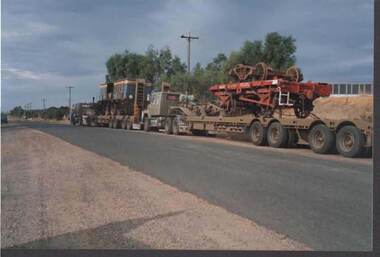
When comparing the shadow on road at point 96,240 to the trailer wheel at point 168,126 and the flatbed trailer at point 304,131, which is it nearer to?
the flatbed trailer at point 304,131

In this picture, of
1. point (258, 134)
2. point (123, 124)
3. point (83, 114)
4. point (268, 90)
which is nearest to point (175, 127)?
point (268, 90)

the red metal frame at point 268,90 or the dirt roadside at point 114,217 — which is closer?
the dirt roadside at point 114,217

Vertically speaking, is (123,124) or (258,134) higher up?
(258,134)

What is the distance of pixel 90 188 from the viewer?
1027 centimetres

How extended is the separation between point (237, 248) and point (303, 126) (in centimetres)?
1461

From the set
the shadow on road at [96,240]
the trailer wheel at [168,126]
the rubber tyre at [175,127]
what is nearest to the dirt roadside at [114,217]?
the shadow on road at [96,240]

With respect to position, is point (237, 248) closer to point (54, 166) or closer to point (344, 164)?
point (54, 166)

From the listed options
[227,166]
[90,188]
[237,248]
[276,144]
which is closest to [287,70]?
[276,144]

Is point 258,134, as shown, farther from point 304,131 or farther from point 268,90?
point 304,131

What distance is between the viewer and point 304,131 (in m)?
21.0

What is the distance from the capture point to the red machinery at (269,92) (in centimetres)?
2303

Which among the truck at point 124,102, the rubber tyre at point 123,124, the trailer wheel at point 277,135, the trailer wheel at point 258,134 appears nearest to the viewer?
the trailer wheel at point 277,135

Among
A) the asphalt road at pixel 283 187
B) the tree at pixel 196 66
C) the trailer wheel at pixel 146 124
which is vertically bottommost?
the asphalt road at pixel 283 187

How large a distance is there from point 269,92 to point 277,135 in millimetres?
2585
